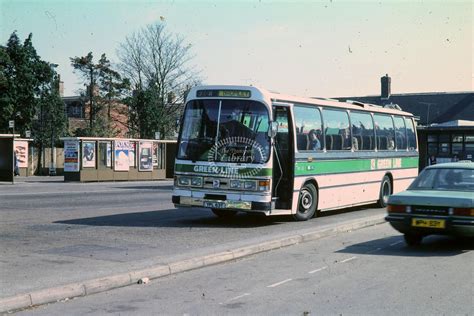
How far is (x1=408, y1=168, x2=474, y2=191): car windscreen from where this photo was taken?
1173cm

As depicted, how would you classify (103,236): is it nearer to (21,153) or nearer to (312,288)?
(312,288)

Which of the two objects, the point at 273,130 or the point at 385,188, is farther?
the point at 385,188

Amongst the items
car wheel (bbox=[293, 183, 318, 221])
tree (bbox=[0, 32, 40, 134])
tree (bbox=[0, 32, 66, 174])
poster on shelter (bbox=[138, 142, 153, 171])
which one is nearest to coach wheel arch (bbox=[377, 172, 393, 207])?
car wheel (bbox=[293, 183, 318, 221])

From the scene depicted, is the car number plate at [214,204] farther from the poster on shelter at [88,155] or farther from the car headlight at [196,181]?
the poster on shelter at [88,155]

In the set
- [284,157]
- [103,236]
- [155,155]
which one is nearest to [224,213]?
[284,157]

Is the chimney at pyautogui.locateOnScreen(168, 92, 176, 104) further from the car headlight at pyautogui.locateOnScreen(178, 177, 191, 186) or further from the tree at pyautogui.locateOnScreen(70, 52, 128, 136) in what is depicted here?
the car headlight at pyautogui.locateOnScreen(178, 177, 191, 186)

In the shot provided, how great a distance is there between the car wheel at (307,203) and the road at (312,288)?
4380 millimetres

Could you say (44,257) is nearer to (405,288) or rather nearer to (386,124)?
(405,288)

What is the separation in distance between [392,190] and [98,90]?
47.6 meters

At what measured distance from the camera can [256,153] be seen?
47.8 ft

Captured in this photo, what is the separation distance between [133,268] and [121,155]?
31.2 metres

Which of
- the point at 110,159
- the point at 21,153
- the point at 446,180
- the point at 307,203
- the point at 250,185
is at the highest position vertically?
the point at 21,153

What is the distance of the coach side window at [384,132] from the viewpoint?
2017 cm

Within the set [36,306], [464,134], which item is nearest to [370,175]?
[36,306]
